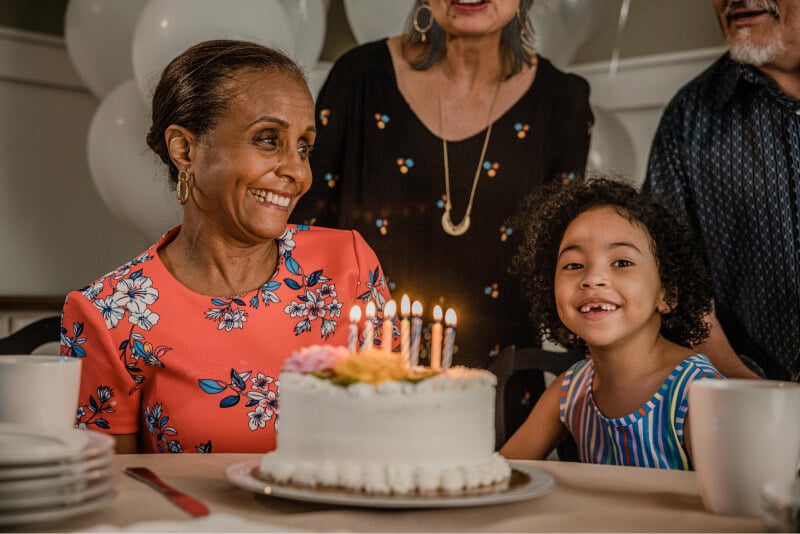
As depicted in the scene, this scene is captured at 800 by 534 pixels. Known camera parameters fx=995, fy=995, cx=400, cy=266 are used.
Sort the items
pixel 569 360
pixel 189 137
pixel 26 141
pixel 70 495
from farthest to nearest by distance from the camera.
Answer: pixel 26 141 < pixel 569 360 < pixel 189 137 < pixel 70 495

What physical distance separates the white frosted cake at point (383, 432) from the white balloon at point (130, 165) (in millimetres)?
1643

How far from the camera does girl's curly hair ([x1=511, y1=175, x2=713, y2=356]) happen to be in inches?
76.3

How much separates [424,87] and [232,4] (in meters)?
0.51

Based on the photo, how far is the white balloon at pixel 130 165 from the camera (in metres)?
2.63

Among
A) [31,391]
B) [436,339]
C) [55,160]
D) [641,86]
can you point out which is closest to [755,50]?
[641,86]

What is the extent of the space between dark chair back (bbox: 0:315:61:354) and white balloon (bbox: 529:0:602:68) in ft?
4.76

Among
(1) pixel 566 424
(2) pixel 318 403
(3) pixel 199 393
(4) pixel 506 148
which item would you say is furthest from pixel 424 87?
(2) pixel 318 403

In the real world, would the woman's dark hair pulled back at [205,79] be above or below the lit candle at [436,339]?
above

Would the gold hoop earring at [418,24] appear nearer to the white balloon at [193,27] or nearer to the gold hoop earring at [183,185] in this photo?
the white balloon at [193,27]

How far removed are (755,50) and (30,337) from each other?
1597mm

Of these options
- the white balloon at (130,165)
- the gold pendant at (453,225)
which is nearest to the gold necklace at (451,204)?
the gold pendant at (453,225)

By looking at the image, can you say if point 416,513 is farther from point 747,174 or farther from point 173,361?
point 747,174

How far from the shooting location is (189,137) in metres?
1.65

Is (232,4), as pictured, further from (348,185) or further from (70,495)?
(70,495)
